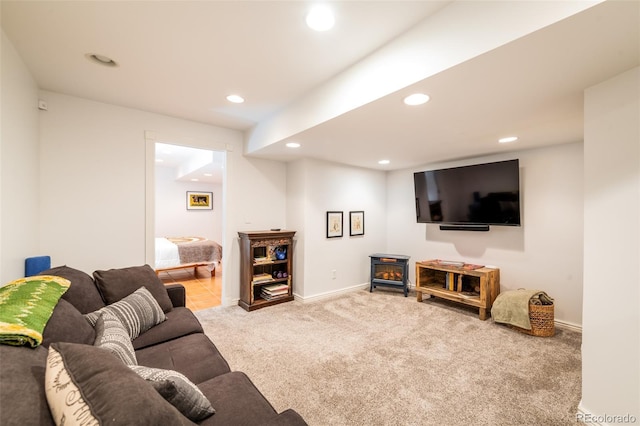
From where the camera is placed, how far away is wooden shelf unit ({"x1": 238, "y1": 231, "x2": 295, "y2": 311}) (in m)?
3.64

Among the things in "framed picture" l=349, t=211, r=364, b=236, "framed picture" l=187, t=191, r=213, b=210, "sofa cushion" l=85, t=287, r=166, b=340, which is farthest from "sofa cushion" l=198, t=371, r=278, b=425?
"framed picture" l=187, t=191, r=213, b=210

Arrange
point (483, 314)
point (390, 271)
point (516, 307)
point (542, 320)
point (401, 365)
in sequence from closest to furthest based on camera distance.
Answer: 1. point (401, 365)
2. point (542, 320)
3. point (516, 307)
4. point (483, 314)
5. point (390, 271)

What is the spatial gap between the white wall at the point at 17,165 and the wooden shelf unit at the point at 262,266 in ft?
6.68

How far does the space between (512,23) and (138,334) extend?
2.83 m

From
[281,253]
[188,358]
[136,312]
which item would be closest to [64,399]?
[188,358]

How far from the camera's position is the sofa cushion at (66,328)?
116cm

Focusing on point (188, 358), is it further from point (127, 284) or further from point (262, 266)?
point (262, 266)

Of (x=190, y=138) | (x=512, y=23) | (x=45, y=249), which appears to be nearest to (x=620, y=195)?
(x=512, y=23)

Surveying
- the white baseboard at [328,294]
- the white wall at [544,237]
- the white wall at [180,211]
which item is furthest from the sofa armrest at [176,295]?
the white wall at [180,211]

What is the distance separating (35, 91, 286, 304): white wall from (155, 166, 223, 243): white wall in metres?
4.98

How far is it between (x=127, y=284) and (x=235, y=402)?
1564 millimetres

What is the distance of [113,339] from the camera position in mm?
1349

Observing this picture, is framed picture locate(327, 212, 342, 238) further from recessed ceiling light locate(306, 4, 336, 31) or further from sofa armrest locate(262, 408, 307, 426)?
sofa armrest locate(262, 408, 307, 426)

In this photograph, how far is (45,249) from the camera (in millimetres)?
2621
